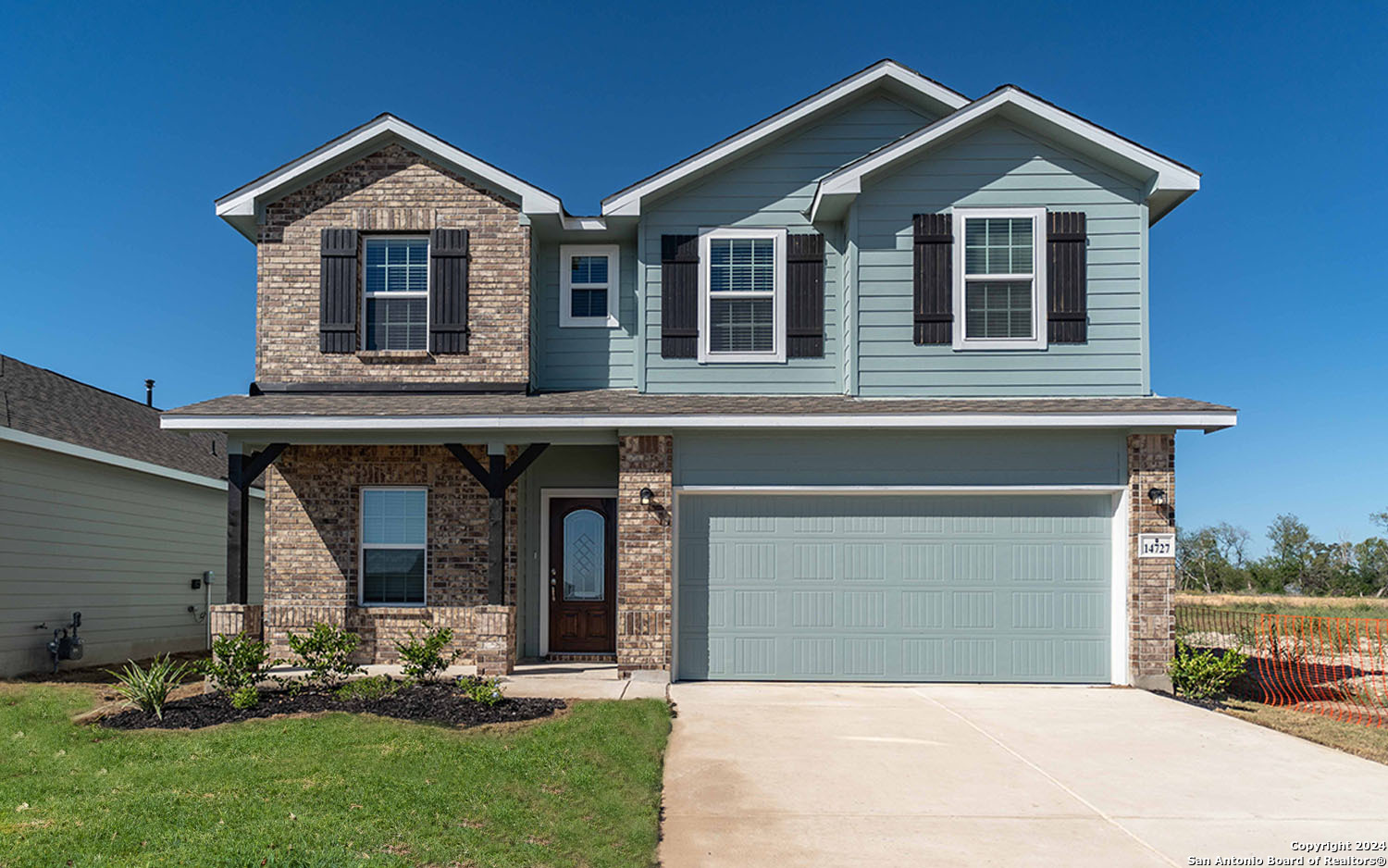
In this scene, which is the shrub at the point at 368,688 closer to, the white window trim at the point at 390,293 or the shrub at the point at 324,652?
the shrub at the point at 324,652

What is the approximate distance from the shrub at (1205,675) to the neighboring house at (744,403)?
355mm

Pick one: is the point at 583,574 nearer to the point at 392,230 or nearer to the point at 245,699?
the point at 245,699

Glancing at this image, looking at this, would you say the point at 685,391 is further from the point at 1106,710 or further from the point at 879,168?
the point at 1106,710

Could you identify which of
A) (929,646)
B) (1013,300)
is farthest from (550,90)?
(929,646)

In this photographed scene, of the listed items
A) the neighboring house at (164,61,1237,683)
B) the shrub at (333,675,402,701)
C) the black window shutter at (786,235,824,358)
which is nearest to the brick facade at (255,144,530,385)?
the neighboring house at (164,61,1237,683)

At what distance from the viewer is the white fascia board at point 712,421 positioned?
10188 millimetres

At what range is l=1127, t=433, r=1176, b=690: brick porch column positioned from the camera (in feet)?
34.0

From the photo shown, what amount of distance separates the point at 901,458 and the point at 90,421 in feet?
39.5

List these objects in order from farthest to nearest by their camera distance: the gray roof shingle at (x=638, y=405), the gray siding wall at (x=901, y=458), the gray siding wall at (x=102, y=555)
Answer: the gray siding wall at (x=102, y=555), the gray siding wall at (x=901, y=458), the gray roof shingle at (x=638, y=405)

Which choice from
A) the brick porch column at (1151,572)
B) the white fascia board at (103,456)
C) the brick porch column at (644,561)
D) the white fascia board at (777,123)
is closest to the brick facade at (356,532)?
the brick porch column at (644,561)

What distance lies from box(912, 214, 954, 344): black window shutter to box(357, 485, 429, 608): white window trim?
6669 mm

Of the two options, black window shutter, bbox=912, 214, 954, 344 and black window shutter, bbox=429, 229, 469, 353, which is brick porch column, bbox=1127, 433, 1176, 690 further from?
black window shutter, bbox=429, 229, 469, 353

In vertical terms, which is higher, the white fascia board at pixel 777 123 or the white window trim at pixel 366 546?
the white fascia board at pixel 777 123

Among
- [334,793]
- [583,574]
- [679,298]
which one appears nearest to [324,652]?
[583,574]
